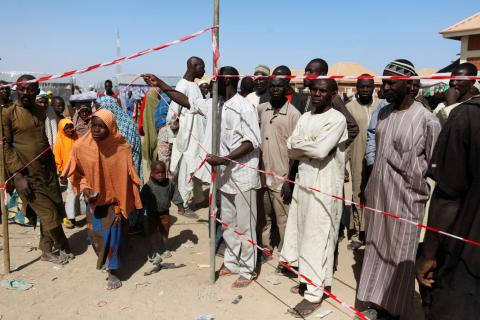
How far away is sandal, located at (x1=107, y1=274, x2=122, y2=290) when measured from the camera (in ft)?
12.9

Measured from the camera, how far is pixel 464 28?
13.1m

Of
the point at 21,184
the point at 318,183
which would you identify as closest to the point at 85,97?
the point at 21,184

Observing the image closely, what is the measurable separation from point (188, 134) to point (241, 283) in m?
2.67

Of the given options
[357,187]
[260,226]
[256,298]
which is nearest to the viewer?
[256,298]

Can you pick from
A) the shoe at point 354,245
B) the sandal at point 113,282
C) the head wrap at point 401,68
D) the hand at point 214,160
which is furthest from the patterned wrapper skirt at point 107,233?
the head wrap at point 401,68

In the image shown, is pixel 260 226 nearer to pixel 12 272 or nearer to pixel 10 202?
pixel 12 272

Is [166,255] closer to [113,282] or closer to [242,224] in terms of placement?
[113,282]

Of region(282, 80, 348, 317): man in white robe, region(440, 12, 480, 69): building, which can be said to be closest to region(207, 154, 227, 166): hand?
region(282, 80, 348, 317): man in white robe

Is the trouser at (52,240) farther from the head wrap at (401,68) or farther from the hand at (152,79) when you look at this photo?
the head wrap at (401,68)

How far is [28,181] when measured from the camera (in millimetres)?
4418

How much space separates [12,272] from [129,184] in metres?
1.70

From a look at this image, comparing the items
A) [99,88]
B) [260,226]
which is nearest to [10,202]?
[260,226]

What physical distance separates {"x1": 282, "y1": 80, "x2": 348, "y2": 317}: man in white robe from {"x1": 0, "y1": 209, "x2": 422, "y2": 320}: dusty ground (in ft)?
1.20

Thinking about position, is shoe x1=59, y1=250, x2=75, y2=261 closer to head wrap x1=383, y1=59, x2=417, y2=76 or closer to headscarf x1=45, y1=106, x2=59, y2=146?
headscarf x1=45, y1=106, x2=59, y2=146
